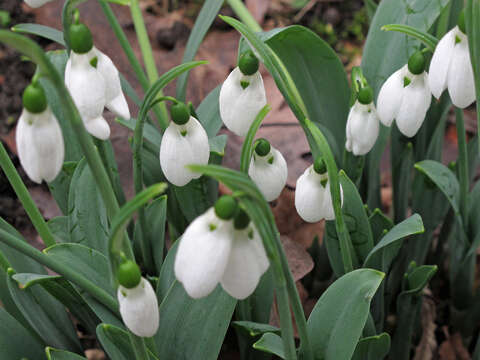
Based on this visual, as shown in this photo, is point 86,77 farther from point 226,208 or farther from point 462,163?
point 462,163

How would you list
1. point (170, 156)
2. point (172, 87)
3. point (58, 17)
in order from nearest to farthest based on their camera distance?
point (170, 156)
point (172, 87)
point (58, 17)

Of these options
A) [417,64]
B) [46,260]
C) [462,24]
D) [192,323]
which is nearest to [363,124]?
[417,64]

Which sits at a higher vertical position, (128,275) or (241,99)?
(241,99)

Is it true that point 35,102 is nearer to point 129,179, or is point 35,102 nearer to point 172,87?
point 129,179

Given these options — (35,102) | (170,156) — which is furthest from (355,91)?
(35,102)

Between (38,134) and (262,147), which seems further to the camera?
(262,147)

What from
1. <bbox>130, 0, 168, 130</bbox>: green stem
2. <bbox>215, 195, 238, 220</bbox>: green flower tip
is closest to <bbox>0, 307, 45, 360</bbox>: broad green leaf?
<bbox>215, 195, 238, 220</bbox>: green flower tip
